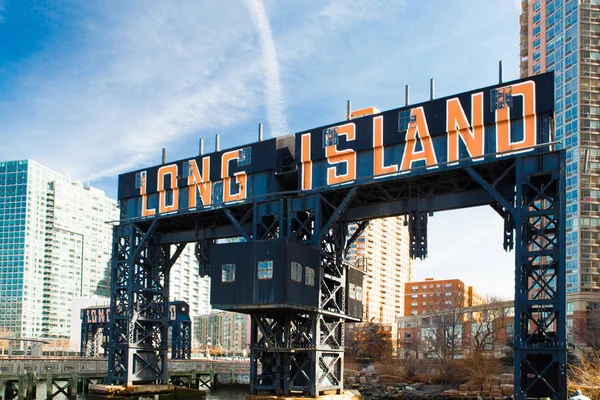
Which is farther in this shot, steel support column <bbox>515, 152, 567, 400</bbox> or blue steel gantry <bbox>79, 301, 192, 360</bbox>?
blue steel gantry <bbox>79, 301, 192, 360</bbox>

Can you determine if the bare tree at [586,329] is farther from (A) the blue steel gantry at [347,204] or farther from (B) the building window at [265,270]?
(B) the building window at [265,270]

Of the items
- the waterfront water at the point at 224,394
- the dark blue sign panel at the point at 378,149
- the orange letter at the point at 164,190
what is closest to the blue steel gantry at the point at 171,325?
the waterfront water at the point at 224,394

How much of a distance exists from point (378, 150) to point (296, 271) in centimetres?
902

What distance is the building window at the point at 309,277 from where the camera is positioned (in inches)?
1692

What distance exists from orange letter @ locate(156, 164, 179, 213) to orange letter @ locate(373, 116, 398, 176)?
59.7 feet

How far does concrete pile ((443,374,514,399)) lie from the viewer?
209ft

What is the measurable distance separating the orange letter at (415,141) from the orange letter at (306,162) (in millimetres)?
6867

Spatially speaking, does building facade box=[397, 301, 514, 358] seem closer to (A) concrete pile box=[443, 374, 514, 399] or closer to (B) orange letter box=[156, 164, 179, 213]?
(A) concrete pile box=[443, 374, 514, 399]

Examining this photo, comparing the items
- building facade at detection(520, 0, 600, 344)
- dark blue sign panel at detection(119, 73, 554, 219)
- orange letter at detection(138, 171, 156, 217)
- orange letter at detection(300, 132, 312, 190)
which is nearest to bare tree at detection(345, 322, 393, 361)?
building facade at detection(520, 0, 600, 344)

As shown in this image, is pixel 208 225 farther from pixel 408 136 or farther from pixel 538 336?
pixel 538 336

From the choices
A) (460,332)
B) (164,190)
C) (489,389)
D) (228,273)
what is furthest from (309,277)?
(460,332)

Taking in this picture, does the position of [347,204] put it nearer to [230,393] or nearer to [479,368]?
[479,368]

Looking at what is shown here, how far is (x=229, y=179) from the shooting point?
5100cm

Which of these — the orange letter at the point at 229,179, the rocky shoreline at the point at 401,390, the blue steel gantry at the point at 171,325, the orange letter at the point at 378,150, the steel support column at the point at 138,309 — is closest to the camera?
the orange letter at the point at 378,150
